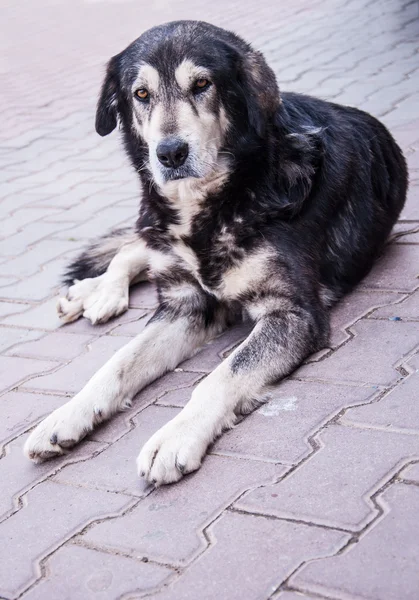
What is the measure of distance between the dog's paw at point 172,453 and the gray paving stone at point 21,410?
0.73 m

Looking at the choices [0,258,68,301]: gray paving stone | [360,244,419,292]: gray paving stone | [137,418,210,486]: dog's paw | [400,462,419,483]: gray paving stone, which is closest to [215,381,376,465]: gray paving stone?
[137,418,210,486]: dog's paw

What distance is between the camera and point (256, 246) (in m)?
3.74

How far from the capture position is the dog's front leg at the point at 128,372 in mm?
3244

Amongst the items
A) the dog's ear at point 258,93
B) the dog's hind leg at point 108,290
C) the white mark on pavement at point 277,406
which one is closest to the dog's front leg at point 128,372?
the dog's hind leg at point 108,290

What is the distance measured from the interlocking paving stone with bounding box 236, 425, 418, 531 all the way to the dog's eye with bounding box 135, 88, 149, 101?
168 cm

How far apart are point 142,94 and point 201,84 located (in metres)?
0.28

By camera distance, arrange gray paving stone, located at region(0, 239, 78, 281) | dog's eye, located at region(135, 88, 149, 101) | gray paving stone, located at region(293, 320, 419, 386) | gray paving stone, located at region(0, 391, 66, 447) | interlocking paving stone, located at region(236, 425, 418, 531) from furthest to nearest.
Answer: gray paving stone, located at region(0, 239, 78, 281) < dog's eye, located at region(135, 88, 149, 101) < gray paving stone, located at region(0, 391, 66, 447) < gray paving stone, located at region(293, 320, 419, 386) < interlocking paving stone, located at region(236, 425, 418, 531)

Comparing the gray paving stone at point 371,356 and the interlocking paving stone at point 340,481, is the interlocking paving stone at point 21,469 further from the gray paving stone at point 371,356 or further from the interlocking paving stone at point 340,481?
the gray paving stone at point 371,356

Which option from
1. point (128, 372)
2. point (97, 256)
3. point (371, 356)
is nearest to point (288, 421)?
point (371, 356)

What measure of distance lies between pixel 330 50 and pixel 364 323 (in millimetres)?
5877

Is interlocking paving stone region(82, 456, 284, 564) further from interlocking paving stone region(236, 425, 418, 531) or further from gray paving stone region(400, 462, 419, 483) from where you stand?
gray paving stone region(400, 462, 419, 483)

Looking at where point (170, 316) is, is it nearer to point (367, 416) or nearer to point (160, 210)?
point (160, 210)

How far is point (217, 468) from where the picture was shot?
2971 millimetres

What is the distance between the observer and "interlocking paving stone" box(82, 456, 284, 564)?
2.60 metres
